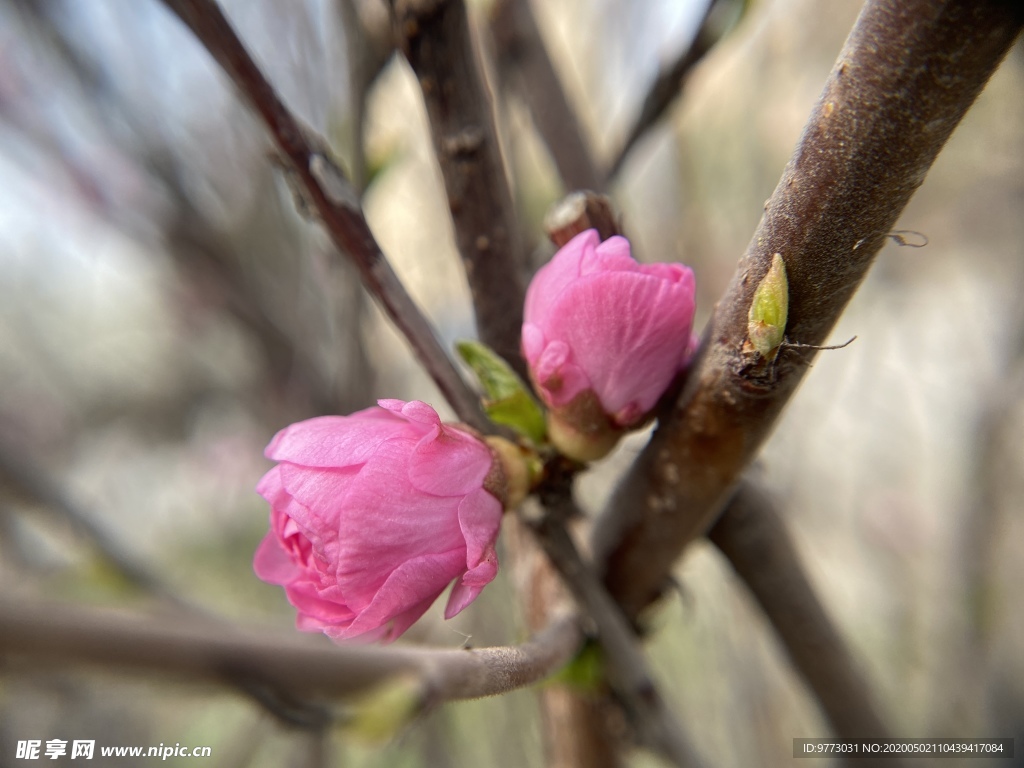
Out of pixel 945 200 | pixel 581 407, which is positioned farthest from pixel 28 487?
pixel 945 200

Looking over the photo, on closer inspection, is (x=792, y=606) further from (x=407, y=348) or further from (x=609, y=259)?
(x=407, y=348)

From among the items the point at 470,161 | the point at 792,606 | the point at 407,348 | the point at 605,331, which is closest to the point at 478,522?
the point at 605,331

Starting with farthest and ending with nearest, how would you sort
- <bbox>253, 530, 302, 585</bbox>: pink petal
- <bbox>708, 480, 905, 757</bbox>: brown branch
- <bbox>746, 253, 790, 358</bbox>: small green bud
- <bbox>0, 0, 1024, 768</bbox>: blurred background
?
1. <bbox>0, 0, 1024, 768</bbox>: blurred background
2. <bbox>708, 480, 905, 757</bbox>: brown branch
3. <bbox>253, 530, 302, 585</bbox>: pink petal
4. <bbox>746, 253, 790, 358</bbox>: small green bud

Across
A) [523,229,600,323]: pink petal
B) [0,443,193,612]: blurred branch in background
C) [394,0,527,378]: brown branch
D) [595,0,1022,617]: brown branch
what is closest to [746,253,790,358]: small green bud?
[595,0,1022,617]: brown branch

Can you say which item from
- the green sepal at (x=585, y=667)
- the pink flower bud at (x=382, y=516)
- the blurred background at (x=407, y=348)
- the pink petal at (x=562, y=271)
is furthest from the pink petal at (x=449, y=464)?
the blurred background at (x=407, y=348)

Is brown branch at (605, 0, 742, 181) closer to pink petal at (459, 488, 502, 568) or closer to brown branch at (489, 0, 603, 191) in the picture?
brown branch at (489, 0, 603, 191)

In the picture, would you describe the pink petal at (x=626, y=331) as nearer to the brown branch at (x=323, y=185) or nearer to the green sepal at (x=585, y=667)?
the brown branch at (x=323, y=185)
